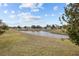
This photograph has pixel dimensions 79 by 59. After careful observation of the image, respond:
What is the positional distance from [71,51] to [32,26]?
0.51 meters

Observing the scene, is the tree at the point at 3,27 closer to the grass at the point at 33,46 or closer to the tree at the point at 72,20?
the grass at the point at 33,46

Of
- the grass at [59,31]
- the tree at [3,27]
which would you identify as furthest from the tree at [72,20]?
the tree at [3,27]

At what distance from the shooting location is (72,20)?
2283mm

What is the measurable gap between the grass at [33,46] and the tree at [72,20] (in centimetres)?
8

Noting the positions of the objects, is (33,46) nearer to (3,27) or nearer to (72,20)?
(3,27)

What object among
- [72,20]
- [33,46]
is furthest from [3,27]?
[72,20]

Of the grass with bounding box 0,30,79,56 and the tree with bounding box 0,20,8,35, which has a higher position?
the tree with bounding box 0,20,8,35

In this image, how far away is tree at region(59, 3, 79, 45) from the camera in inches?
89.5

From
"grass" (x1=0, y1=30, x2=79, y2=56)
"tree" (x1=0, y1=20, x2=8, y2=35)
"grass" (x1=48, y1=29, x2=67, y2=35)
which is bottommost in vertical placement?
"grass" (x1=0, y1=30, x2=79, y2=56)

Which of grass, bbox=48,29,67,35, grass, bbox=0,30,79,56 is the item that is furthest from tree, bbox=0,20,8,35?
grass, bbox=48,29,67,35

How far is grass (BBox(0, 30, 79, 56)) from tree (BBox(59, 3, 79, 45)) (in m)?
0.08

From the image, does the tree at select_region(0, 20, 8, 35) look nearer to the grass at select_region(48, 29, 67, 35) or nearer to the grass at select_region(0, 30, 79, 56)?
the grass at select_region(0, 30, 79, 56)

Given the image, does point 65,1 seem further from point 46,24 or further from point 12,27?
point 12,27

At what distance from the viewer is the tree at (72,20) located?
7.46ft
